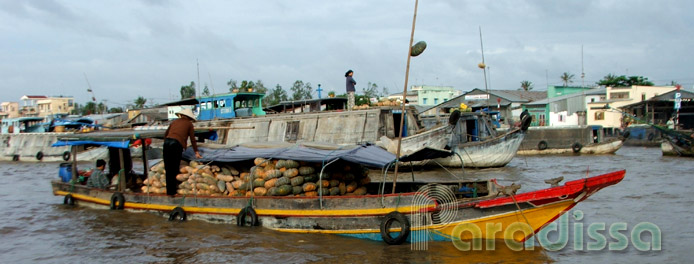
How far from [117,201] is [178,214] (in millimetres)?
2052

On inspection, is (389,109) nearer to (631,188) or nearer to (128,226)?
(631,188)

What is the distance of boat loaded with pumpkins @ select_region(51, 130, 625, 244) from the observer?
26.1 feet

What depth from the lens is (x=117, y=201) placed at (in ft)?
38.7

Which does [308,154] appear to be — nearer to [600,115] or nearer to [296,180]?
[296,180]

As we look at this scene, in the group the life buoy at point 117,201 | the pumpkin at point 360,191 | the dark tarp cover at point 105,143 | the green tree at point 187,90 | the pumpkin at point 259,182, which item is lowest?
the life buoy at point 117,201

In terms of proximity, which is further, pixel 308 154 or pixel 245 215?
pixel 245 215

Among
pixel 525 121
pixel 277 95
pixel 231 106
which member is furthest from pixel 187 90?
pixel 525 121

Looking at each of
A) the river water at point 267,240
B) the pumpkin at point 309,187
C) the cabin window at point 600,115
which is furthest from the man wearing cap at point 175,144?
the cabin window at point 600,115

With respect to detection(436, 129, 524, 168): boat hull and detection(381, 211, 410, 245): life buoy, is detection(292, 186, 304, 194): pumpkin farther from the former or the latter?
detection(436, 129, 524, 168): boat hull

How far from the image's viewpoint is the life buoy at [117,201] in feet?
38.4

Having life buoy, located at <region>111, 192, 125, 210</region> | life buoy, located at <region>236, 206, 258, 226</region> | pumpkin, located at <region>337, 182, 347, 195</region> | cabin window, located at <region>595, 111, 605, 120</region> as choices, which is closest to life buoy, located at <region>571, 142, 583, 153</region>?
cabin window, located at <region>595, 111, 605, 120</region>

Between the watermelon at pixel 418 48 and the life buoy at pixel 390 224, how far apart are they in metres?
2.41

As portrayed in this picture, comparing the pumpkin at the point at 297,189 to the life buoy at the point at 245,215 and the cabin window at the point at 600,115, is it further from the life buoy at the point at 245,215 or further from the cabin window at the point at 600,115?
the cabin window at the point at 600,115

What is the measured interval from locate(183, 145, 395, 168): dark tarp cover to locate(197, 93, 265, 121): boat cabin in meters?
12.7
